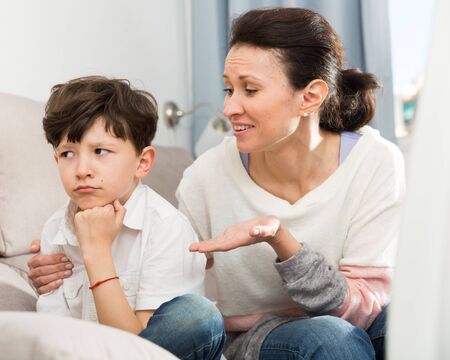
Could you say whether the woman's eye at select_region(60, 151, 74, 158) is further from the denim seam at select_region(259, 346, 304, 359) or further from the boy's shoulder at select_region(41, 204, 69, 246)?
the denim seam at select_region(259, 346, 304, 359)

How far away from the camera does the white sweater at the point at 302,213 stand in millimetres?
1474

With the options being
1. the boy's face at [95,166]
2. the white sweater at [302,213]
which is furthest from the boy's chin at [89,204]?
the white sweater at [302,213]

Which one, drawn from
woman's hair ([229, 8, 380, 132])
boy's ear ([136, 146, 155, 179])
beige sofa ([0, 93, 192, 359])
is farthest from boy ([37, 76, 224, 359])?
woman's hair ([229, 8, 380, 132])

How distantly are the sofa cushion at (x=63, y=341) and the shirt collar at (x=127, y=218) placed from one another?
525 millimetres

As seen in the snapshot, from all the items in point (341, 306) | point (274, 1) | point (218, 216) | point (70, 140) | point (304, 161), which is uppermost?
point (274, 1)

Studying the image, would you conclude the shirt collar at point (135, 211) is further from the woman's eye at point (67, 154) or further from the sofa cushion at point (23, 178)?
the sofa cushion at point (23, 178)

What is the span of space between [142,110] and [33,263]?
344 mm

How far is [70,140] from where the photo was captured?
1.31 m

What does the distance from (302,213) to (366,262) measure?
155 mm

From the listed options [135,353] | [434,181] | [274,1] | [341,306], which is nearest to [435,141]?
[434,181]

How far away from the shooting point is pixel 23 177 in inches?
69.1

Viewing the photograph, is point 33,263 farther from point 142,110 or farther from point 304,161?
point 304,161

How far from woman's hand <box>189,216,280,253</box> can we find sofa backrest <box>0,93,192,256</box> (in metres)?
0.65

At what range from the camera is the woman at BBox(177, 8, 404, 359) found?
55.2 inches
